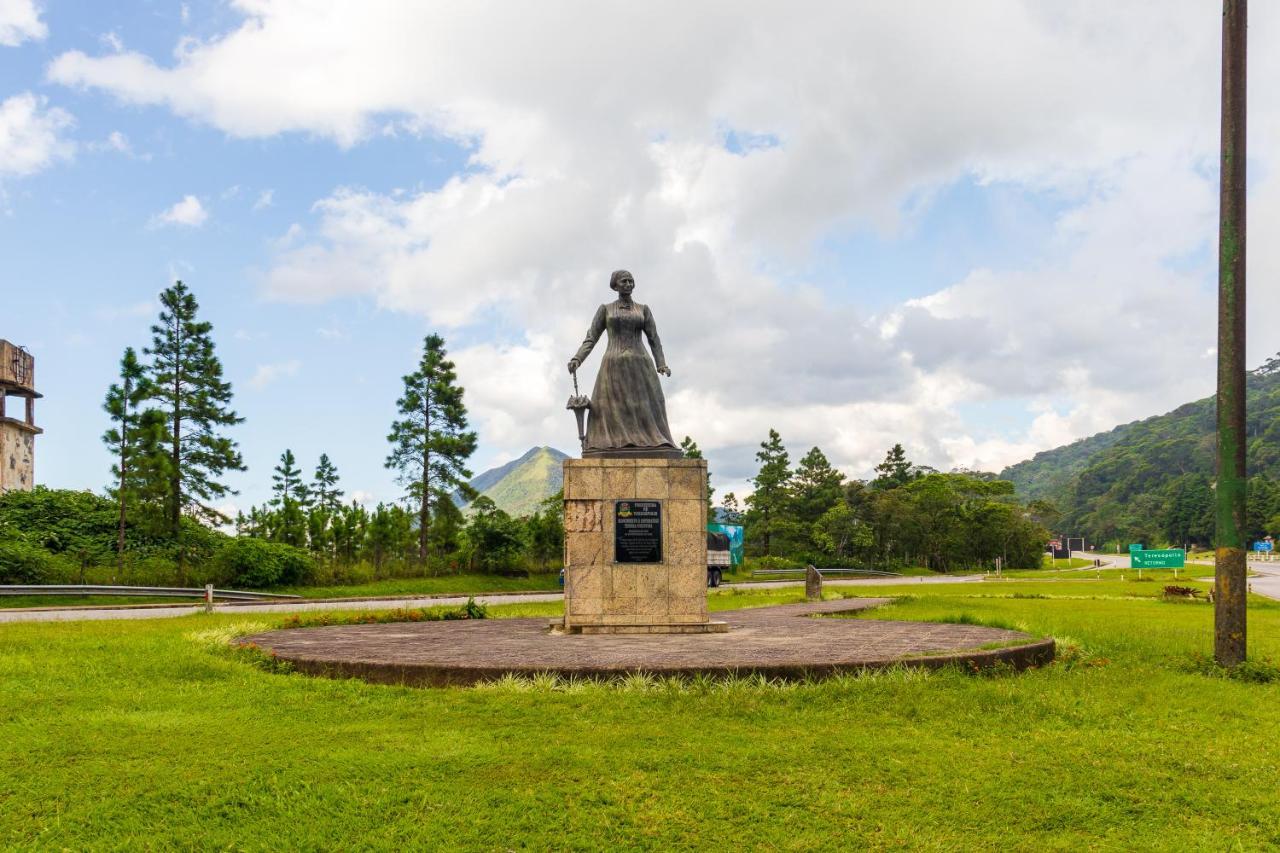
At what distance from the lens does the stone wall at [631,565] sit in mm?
11531

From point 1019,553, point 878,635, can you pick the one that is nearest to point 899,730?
point 878,635

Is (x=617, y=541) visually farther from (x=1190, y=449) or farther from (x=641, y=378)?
(x=1190, y=449)

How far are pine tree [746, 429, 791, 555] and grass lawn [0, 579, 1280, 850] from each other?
5042 cm

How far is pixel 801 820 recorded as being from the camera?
4.71 meters

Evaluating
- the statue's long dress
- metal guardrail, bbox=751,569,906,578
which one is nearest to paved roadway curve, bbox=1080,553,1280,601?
metal guardrail, bbox=751,569,906,578

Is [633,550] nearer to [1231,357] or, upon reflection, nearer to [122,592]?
[1231,357]

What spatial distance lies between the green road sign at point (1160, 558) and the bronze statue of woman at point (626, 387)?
25550 mm

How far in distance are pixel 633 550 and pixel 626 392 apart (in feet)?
6.83

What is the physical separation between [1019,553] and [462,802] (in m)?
71.7

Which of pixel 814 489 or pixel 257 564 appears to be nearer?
pixel 257 564

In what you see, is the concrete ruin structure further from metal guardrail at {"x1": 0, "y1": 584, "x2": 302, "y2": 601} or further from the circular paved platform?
the circular paved platform

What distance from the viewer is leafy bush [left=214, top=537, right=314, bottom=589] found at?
96.8ft

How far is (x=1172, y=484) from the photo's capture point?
10619cm

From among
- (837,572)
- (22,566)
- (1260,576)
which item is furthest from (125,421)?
(1260,576)
